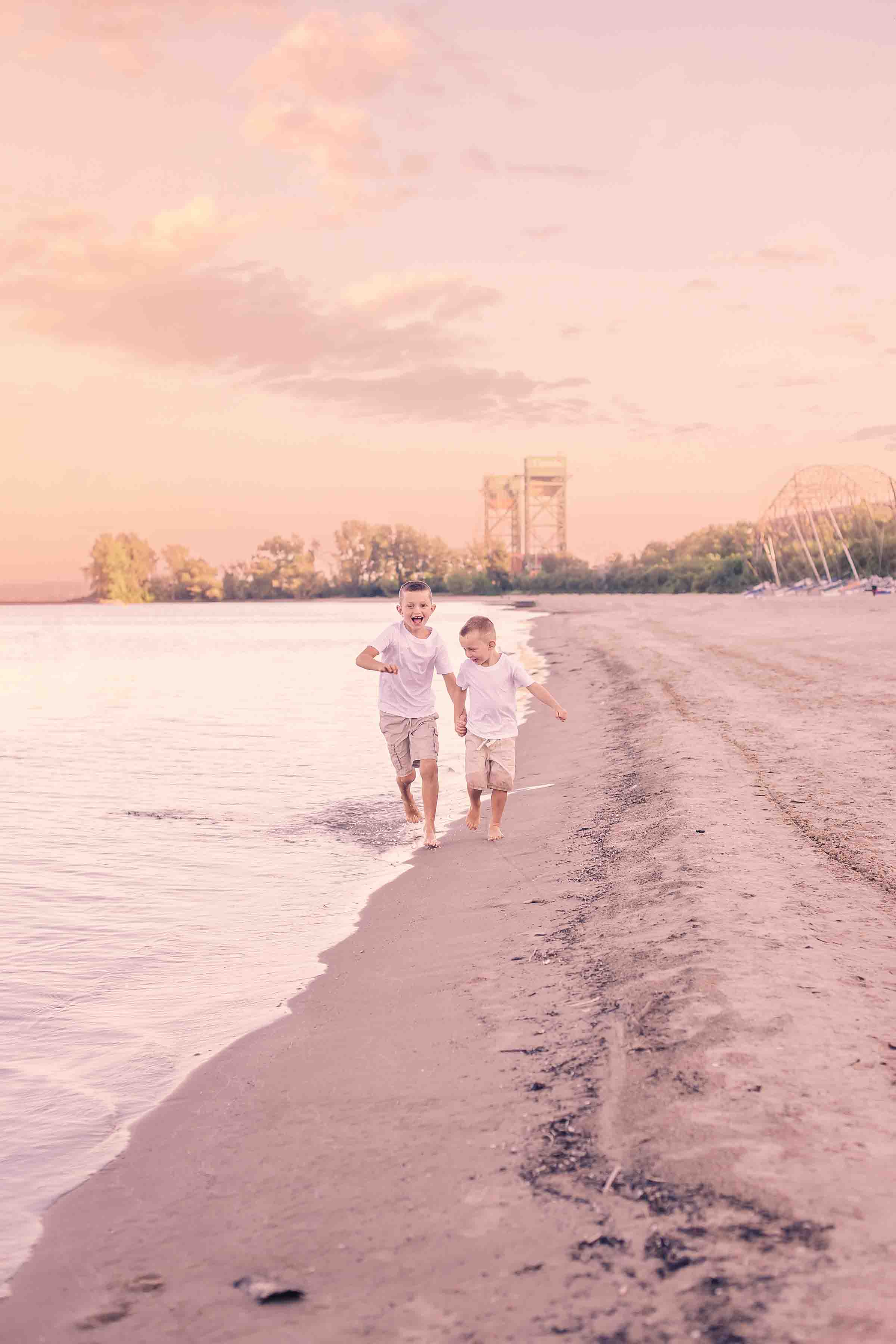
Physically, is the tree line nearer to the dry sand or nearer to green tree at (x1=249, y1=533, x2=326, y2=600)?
green tree at (x1=249, y1=533, x2=326, y2=600)

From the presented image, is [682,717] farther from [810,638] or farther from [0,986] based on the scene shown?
[810,638]

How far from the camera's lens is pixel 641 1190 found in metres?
2.61

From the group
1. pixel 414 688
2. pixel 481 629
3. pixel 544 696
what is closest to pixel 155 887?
pixel 414 688

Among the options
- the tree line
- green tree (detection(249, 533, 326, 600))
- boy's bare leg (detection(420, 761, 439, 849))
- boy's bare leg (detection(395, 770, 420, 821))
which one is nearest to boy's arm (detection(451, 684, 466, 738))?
boy's bare leg (detection(420, 761, 439, 849))

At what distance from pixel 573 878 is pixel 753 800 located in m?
1.92

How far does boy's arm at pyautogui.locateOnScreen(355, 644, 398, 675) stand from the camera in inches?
285

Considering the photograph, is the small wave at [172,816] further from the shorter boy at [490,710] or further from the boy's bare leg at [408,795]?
the shorter boy at [490,710]

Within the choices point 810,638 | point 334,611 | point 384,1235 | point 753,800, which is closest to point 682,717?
point 753,800

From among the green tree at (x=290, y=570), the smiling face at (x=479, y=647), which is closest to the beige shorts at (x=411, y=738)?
the smiling face at (x=479, y=647)

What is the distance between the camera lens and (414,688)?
24.9 feet

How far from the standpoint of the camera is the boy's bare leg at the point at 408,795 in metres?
8.07

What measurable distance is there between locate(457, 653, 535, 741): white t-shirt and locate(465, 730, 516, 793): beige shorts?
46mm

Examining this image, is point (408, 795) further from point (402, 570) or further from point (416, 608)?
point (402, 570)

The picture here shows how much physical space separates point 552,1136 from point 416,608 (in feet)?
15.2
